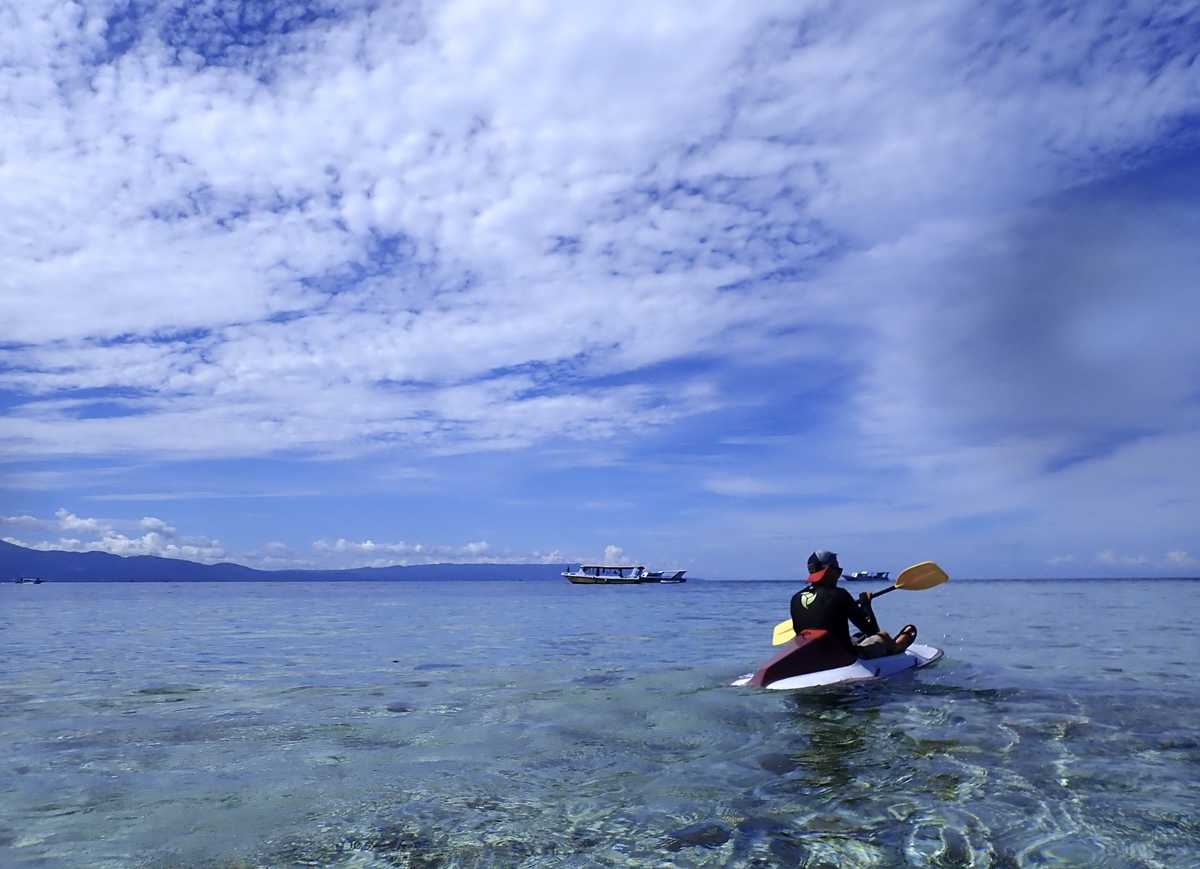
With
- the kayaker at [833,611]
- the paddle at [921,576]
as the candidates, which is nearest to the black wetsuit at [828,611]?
the kayaker at [833,611]

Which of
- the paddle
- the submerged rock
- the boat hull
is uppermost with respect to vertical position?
the paddle

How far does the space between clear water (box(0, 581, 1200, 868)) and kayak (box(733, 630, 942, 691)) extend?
0.84 ft

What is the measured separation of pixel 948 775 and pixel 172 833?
8244 mm

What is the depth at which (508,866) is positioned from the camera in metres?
6.26

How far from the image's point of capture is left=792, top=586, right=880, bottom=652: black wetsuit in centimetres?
1453

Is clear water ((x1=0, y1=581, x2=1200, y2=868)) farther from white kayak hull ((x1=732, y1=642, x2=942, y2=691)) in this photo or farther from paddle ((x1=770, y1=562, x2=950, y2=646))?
paddle ((x1=770, y1=562, x2=950, y2=646))

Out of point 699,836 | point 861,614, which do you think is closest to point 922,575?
point 861,614

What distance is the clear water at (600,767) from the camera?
671 cm

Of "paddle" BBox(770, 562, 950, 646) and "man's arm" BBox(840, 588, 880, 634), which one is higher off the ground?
"paddle" BBox(770, 562, 950, 646)

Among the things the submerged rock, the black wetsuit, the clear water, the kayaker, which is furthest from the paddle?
the submerged rock

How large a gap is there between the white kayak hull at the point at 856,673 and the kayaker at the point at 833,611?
0.21m

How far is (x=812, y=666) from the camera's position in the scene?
14266 mm

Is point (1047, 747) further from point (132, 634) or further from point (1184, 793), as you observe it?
point (132, 634)

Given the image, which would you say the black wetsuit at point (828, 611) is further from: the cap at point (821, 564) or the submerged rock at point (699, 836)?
the submerged rock at point (699, 836)
